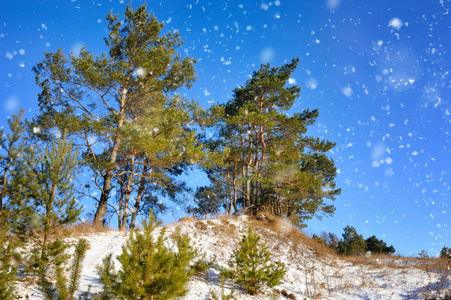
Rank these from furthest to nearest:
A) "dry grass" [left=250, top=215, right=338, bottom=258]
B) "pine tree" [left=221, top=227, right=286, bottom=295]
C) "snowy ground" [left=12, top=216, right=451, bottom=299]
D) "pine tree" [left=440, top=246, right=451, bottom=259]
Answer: "dry grass" [left=250, top=215, right=338, bottom=258] → "pine tree" [left=440, top=246, right=451, bottom=259] → "snowy ground" [left=12, top=216, right=451, bottom=299] → "pine tree" [left=221, top=227, right=286, bottom=295]

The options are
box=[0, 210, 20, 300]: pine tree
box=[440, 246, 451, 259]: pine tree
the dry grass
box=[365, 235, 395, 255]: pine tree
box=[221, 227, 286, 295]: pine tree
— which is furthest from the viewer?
box=[365, 235, 395, 255]: pine tree

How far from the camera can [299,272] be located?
392 inches

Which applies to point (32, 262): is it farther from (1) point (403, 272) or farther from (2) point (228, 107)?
(2) point (228, 107)

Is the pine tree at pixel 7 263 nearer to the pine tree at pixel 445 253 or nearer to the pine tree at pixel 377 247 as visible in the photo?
the pine tree at pixel 445 253

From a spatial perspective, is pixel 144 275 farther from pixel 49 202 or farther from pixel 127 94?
pixel 127 94

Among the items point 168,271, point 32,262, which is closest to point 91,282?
point 32,262

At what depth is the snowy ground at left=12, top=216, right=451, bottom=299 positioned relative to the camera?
7273 mm

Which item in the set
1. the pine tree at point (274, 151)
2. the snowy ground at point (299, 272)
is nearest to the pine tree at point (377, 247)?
the pine tree at point (274, 151)

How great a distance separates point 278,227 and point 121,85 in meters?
11.4

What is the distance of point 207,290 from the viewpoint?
7.02m

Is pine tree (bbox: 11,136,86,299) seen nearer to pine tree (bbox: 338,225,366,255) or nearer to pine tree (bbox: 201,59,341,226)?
pine tree (bbox: 201,59,341,226)

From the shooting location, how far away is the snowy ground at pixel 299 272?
286 inches

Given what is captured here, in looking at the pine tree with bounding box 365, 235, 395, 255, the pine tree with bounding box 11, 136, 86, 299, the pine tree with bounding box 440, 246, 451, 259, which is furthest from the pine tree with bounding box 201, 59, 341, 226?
the pine tree with bounding box 365, 235, 395, 255

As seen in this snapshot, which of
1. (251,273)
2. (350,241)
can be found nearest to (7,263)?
(251,273)
